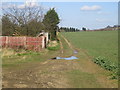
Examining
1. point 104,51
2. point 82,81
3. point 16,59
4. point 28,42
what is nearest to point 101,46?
point 104,51

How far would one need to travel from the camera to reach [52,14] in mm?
48750

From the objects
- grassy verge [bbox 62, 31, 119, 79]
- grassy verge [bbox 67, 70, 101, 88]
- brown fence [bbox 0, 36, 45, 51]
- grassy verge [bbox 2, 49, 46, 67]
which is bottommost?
grassy verge [bbox 67, 70, 101, 88]

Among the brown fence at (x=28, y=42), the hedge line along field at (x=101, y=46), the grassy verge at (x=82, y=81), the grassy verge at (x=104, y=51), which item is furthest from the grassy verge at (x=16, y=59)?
the hedge line along field at (x=101, y=46)

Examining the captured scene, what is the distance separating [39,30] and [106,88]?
22.8 metres

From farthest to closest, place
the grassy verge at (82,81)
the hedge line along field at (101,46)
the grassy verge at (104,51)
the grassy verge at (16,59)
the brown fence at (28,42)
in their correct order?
the brown fence at (28,42)
the hedge line along field at (101,46)
the grassy verge at (16,59)
the grassy verge at (104,51)
the grassy verge at (82,81)

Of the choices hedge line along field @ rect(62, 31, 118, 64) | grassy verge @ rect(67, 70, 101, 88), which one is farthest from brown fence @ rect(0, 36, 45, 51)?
grassy verge @ rect(67, 70, 101, 88)

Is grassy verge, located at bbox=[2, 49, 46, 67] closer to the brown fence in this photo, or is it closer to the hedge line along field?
the brown fence

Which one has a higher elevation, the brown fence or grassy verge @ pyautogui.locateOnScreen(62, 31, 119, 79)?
the brown fence

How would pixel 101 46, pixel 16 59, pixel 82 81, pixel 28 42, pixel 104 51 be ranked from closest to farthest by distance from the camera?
1. pixel 82 81
2. pixel 16 59
3. pixel 104 51
4. pixel 28 42
5. pixel 101 46

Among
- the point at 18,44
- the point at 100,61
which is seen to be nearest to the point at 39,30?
the point at 18,44

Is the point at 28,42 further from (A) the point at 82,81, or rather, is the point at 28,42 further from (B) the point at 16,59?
(A) the point at 82,81

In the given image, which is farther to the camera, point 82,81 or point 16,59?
point 16,59

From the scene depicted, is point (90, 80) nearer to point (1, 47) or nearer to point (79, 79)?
point (79, 79)

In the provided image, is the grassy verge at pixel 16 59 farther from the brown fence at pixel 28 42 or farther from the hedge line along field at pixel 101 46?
the hedge line along field at pixel 101 46
